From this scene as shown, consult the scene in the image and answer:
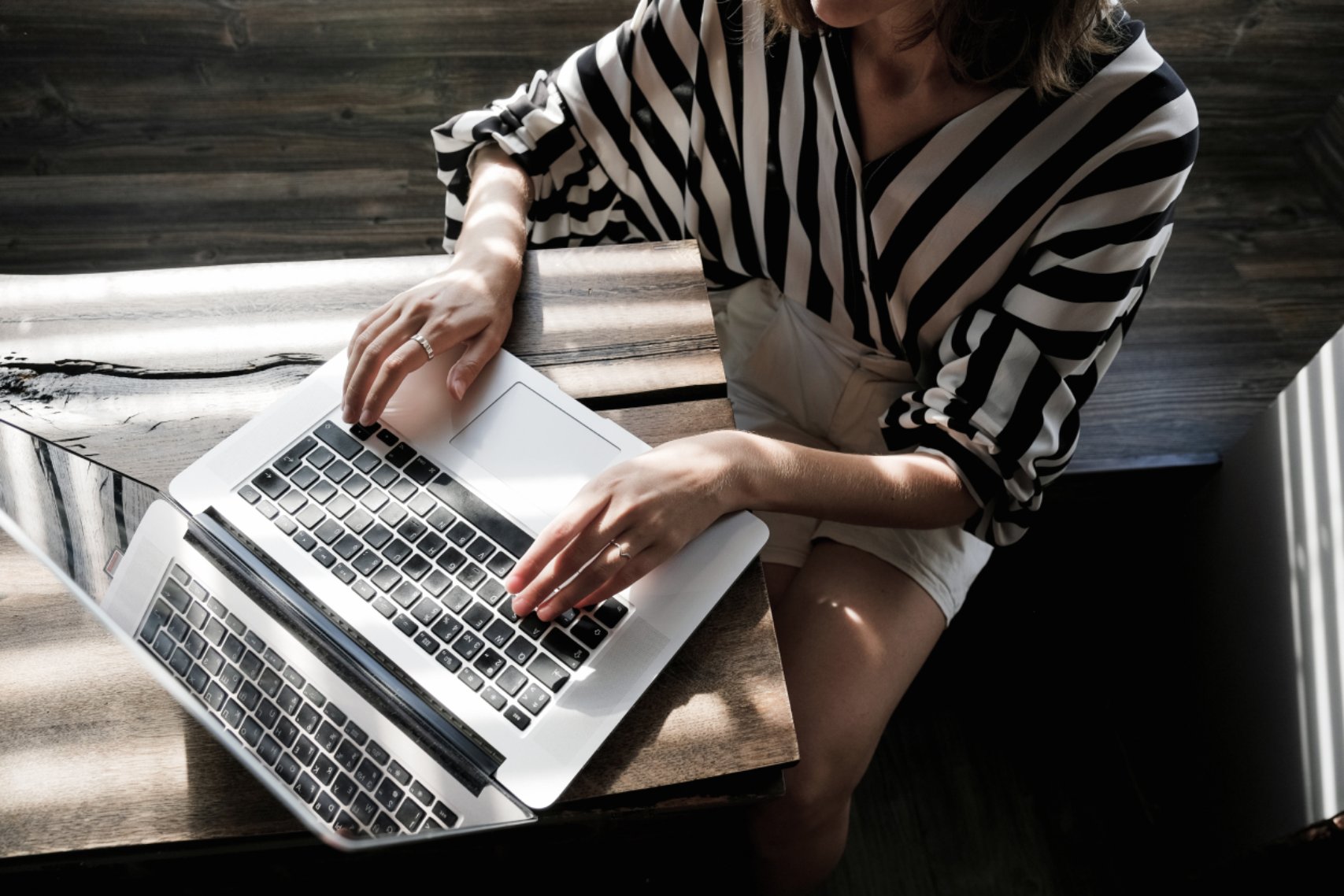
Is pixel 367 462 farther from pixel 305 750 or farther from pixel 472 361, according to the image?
pixel 305 750

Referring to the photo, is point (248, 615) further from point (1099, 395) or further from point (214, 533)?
point (1099, 395)

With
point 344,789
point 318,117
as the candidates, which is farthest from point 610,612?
point 318,117

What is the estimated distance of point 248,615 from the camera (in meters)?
0.75

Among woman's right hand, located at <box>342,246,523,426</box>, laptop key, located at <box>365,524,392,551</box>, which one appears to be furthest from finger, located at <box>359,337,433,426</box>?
laptop key, located at <box>365,524,392,551</box>

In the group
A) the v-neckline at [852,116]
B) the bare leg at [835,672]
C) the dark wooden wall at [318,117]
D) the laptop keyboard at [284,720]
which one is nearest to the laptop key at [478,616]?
the laptop keyboard at [284,720]

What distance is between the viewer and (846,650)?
102 cm

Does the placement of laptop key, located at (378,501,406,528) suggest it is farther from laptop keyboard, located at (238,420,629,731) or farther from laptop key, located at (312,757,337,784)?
laptop key, located at (312,757,337,784)

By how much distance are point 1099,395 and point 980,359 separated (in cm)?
70

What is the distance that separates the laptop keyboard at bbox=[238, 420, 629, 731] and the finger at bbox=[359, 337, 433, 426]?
0.06 feet

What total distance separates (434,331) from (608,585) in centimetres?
29

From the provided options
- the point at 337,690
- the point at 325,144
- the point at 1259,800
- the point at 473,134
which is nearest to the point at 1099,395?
the point at 1259,800

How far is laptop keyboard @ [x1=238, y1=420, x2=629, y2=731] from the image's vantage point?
2.40ft

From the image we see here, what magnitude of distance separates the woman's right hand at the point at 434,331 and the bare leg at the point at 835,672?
0.43 meters

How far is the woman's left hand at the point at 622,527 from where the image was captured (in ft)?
2.46
